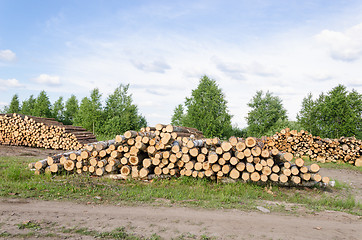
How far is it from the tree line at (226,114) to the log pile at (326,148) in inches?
194

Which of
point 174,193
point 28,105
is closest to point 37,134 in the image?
point 174,193

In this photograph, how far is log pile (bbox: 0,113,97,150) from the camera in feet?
57.3

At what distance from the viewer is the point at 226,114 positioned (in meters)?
26.4

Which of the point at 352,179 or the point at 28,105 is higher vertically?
the point at 28,105

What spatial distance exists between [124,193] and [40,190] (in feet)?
7.50

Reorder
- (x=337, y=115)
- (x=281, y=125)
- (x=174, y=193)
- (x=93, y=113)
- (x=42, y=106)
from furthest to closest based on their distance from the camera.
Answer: (x=42, y=106)
(x=93, y=113)
(x=281, y=125)
(x=337, y=115)
(x=174, y=193)

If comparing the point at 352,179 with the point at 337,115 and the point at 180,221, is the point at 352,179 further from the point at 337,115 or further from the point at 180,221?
the point at 337,115

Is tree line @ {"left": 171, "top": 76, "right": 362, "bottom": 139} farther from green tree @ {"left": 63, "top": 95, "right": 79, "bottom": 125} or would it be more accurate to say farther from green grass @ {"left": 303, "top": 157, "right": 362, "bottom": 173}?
green tree @ {"left": 63, "top": 95, "right": 79, "bottom": 125}

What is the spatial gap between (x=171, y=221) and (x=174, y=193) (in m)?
2.00

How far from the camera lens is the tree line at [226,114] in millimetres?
21094

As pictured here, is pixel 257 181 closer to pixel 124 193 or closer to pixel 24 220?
pixel 124 193

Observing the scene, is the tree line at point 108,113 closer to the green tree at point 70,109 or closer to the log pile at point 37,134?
the green tree at point 70,109

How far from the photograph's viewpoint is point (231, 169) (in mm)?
8398

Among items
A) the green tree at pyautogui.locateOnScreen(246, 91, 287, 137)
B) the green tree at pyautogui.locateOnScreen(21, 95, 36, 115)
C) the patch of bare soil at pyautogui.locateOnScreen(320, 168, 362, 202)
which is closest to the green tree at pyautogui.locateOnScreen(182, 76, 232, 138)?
the green tree at pyautogui.locateOnScreen(246, 91, 287, 137)
